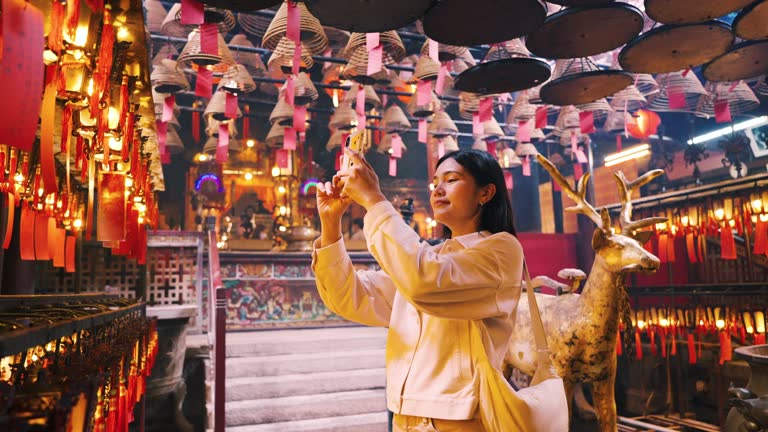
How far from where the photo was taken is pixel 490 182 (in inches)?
65.5

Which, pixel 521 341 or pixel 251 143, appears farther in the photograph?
pixel 251 143

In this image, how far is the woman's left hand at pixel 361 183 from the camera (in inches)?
56.1

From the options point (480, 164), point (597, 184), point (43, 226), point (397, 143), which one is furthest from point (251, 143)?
point (480, 164)

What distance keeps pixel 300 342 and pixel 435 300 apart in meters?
5.72

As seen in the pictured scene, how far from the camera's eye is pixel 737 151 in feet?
28.7

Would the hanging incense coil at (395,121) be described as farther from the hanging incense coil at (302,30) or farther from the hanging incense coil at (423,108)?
the hanging incense coil at (302,30)

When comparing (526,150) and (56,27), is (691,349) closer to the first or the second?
(526,150)

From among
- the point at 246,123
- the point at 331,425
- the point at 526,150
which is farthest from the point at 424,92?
the point at 246,123

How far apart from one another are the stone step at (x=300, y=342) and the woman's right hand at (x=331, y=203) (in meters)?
5.22

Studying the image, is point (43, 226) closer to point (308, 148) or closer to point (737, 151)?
point (737, 151)

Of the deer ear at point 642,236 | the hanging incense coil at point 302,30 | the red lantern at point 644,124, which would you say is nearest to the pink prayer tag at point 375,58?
the hanging incense coil at point 302,30

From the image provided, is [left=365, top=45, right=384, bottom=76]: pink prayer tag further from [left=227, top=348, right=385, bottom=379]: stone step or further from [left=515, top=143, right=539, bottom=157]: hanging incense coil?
[left=515, top=143, right=539, bottom=157]: hanging incense coil

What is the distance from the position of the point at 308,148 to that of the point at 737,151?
10.2 metres

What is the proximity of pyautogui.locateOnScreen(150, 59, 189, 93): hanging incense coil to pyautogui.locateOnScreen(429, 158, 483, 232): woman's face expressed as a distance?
4.99m
